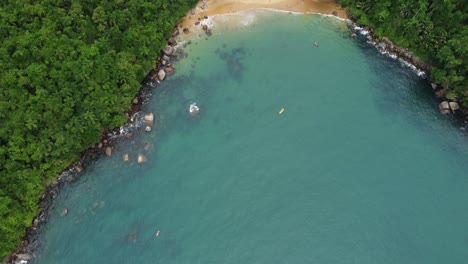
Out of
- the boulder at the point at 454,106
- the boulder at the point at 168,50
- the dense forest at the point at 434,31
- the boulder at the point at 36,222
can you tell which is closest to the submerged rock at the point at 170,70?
the boulder at the point at 168,50

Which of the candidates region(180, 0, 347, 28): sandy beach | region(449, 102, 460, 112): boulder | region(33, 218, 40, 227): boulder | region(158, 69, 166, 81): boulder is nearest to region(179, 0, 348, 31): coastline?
region(180, 0, 347, 28): sandy beach

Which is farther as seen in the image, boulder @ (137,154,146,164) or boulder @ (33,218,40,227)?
boulder @ (137,154,146,164)

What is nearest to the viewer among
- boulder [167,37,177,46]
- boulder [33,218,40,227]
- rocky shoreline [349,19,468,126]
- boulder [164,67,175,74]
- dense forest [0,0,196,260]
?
dense forest [0,0,196,260]

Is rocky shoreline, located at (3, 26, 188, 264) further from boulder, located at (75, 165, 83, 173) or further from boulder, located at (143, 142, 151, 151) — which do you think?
boulder, located at (143, 142, 151, 151)

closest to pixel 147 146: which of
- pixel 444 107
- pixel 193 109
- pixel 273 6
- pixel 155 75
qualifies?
pixel 193 109

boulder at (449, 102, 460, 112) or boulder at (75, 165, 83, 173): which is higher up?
boulder at (75, 165, 83, 173)

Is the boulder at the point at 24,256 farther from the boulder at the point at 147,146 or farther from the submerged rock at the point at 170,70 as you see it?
the submerged rock at the point at 170,70

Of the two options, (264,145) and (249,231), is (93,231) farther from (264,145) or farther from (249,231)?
(264,145)
